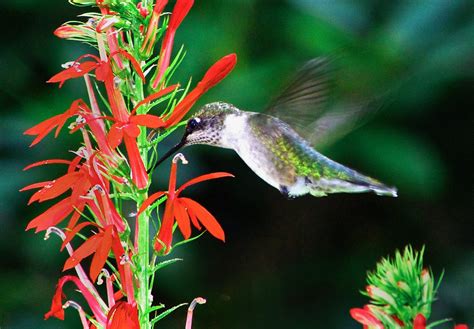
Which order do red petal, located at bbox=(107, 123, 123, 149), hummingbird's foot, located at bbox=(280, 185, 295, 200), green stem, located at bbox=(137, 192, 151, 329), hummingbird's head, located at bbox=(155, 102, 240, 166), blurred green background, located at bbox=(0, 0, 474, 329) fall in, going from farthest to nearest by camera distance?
blurred green background, located at bbox=(0, 0, 474, 329)
hummingbird's foot, located at bbox=(280, 185, 295, 200)
hummingbird's head, located at bbox=(155, 102, 240, 166)
green stem, located at bbox=(137, 192, 151, 329)
red petal, located at bbox=(107, 123, 123, 149)

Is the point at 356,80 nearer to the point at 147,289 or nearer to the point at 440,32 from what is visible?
the point at 147,289

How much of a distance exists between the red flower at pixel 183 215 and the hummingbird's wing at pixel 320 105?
28cm

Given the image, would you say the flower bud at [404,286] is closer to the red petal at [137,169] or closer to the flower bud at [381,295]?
the flower bud at [381,295]

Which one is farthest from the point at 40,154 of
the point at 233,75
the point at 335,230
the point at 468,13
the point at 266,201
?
the point at 468,13

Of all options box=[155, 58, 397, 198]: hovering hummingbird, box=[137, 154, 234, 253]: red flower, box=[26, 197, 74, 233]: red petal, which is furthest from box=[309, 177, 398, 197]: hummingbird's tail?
box=[26, 197, 74, 233]: red petal

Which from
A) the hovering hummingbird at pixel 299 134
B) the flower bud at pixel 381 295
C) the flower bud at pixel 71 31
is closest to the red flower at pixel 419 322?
the flower bud at pixel 381 295

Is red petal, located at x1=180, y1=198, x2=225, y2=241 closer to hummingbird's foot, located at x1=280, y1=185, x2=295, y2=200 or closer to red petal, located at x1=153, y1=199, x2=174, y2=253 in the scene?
red petal, located at x1=153, y1=199, x2=174, y2=253

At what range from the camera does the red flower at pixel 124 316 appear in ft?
2.31

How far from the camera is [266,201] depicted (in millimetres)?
2275

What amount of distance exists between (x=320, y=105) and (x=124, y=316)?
428 mm

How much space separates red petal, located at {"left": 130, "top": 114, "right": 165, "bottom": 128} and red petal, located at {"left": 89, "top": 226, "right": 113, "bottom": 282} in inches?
4.1

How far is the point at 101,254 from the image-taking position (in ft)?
2.25

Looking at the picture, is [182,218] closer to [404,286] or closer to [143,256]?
[143,256]

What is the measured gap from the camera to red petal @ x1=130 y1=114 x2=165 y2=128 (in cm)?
66
